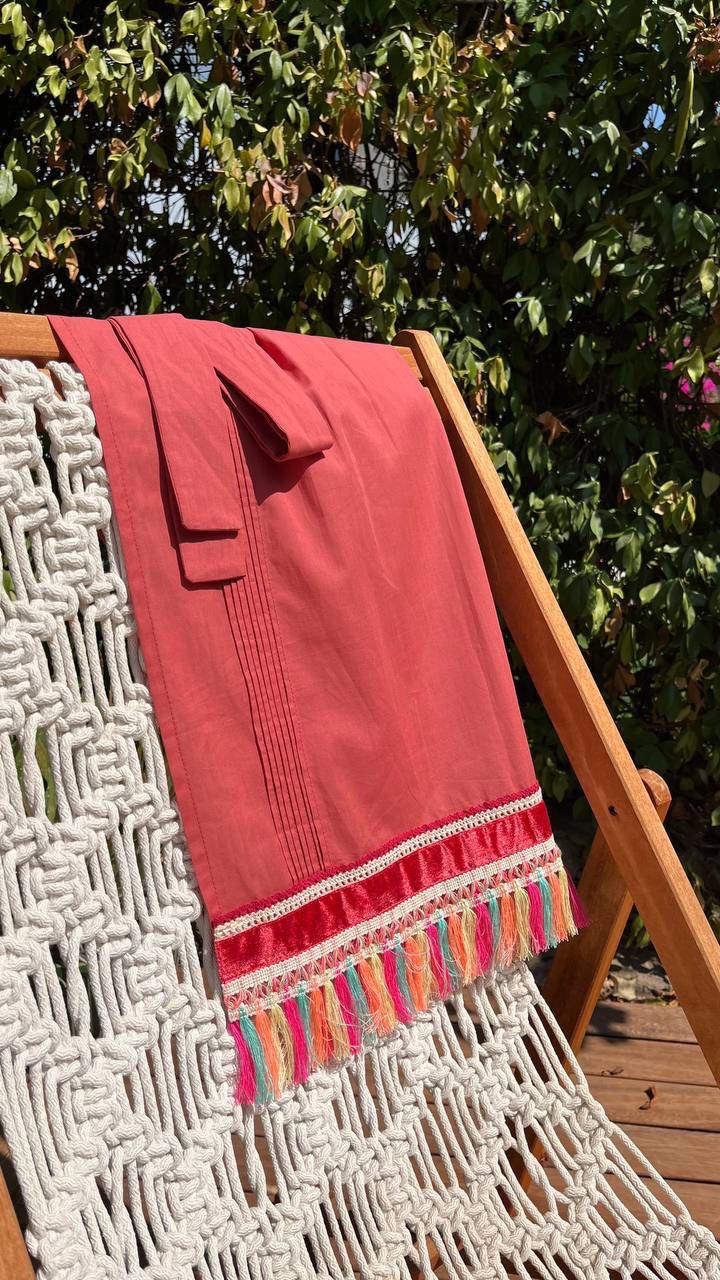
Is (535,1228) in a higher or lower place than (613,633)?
lower

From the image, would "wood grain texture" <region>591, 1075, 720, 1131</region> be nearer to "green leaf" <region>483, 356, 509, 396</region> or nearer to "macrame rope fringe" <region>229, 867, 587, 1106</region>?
"macrame rope fringe" <region>229, 867, 587, 1106</region>

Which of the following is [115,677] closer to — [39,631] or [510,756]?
[39,631]

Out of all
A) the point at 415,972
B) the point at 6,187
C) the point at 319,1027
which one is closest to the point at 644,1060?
the point at 415,972

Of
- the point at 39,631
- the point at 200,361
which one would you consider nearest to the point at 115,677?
the point at 39,631

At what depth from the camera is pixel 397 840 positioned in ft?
3.08

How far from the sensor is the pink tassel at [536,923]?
1.03 metres

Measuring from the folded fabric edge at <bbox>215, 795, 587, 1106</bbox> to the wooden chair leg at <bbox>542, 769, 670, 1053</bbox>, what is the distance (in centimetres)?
3

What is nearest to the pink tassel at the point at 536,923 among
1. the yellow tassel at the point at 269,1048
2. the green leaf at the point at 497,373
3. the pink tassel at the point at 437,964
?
the pink tassel at the point at 437,964

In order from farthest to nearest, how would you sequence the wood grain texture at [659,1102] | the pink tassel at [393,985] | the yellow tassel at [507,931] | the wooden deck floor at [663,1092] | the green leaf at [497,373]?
1. the green leaf at [497,373]
2. the wood grain texture at [659,1102]
3. the wooden deck floor at [663,1092]
4. the yellow tassel at [507,931]
5. the pink tassel at [393,985]

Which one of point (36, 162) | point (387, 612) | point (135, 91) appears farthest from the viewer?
point (36, 162)

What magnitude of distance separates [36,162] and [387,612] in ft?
3.64

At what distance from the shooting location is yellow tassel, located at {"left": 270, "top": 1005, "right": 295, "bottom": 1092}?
801 mm

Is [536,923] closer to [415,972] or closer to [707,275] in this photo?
[415,972]

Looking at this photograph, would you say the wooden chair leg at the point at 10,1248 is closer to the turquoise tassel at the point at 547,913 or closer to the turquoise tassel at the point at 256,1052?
the turquoise tassel at the point at 256,1052
